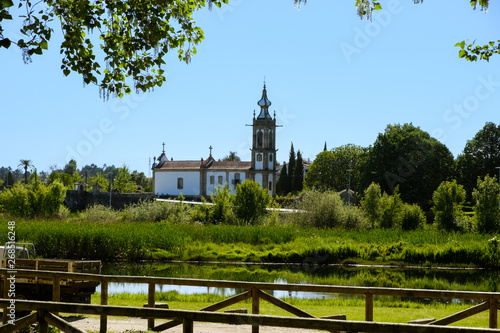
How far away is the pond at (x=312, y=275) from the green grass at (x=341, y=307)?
3.10 meters

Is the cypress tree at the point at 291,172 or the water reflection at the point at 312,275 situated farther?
the cypress tree at the point at 291,172

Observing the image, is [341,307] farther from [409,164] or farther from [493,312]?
[409,164]

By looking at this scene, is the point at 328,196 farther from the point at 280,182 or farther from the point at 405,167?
the point at 280,182

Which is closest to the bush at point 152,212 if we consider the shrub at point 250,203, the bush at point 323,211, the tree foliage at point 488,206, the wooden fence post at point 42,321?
the shrub at point 250,203

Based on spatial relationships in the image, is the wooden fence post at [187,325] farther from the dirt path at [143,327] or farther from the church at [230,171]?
the church at [230,171]

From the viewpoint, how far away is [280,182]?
297 ft

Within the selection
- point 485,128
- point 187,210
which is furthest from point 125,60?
point 485,128

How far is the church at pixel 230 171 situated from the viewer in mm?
78312

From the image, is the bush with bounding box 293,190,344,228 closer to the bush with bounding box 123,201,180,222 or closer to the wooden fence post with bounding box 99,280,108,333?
the bush with bounding box 123,201,180,222

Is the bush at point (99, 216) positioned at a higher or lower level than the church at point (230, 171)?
lower

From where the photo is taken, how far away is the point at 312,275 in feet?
80.1

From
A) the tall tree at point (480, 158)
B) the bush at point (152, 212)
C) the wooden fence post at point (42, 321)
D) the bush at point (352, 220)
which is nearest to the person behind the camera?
the wooden fence post at point (42, 321)

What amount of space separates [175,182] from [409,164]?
119 feet

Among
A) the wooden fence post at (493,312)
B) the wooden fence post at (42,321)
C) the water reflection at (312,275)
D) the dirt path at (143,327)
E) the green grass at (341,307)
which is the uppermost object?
the wooden fence post at (42,321)
